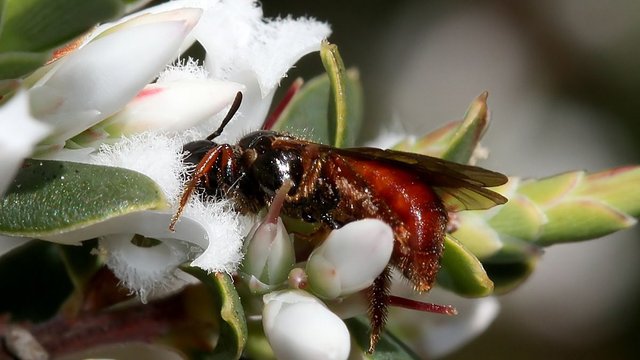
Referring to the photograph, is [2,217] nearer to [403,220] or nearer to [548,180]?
[403,220]

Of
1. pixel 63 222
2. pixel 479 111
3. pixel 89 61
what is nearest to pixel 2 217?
pixel 63 222

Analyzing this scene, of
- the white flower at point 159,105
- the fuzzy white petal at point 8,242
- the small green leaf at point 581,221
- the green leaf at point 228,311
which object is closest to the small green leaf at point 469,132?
the small green leaf at point 581,221

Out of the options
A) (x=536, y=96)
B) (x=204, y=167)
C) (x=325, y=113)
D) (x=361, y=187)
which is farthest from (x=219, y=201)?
(x=536, y=96)

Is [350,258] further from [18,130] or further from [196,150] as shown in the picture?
[18,130]

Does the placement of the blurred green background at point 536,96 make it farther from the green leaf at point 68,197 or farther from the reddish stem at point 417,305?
the green leaf at point 68,197

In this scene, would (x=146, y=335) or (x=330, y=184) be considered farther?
(x=146, y=335)

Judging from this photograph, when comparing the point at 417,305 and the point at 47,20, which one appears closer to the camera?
the point at 47,20
